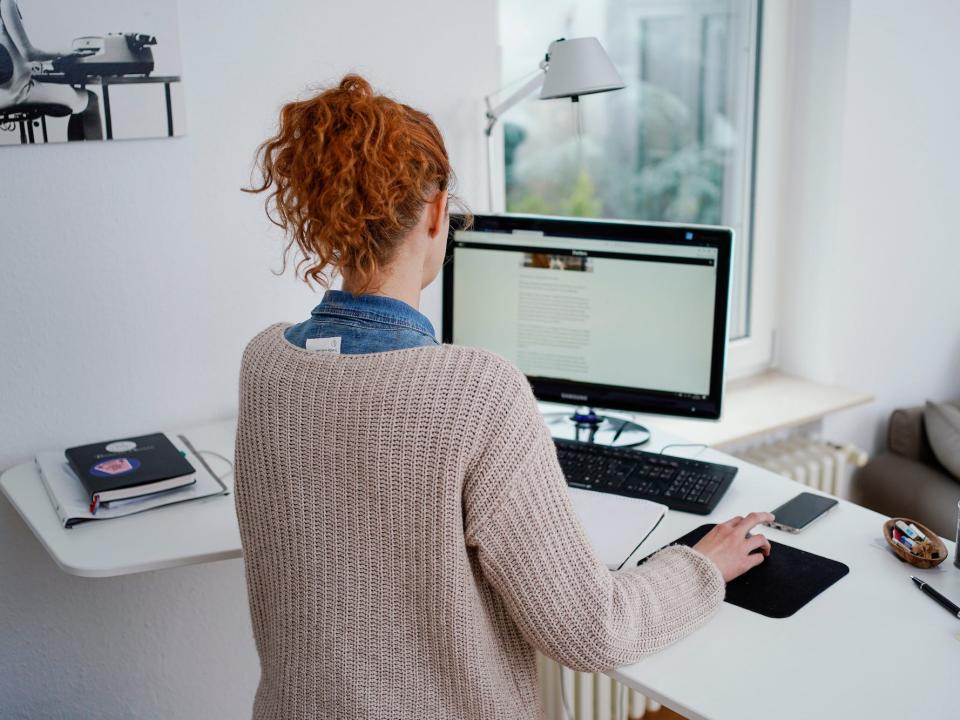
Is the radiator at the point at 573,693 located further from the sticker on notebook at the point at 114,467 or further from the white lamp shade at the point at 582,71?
the white lamp shade at the point at 582,71

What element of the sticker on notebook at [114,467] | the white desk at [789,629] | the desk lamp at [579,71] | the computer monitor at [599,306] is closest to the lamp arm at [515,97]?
the desk lamp at [579,71]

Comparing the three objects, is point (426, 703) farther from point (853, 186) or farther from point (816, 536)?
point (853, 186)

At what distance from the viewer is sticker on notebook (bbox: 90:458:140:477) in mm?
1528

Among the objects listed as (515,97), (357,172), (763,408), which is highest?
(515,97)

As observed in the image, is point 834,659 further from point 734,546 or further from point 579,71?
point 579,71

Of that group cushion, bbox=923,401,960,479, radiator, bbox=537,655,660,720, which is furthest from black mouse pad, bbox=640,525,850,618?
cushion, bbox=923,401,960,479

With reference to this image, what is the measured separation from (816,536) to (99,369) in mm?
1273

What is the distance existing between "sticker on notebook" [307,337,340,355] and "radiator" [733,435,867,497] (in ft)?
5.35

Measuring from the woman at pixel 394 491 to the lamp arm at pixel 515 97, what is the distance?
33.2 inches

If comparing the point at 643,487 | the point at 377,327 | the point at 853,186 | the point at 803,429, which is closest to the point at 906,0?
the point at 853,186

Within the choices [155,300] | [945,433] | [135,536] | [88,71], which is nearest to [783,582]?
[135,536]

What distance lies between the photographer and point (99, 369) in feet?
5.90

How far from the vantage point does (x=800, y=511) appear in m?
1.49

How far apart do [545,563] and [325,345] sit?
1.14 ft
